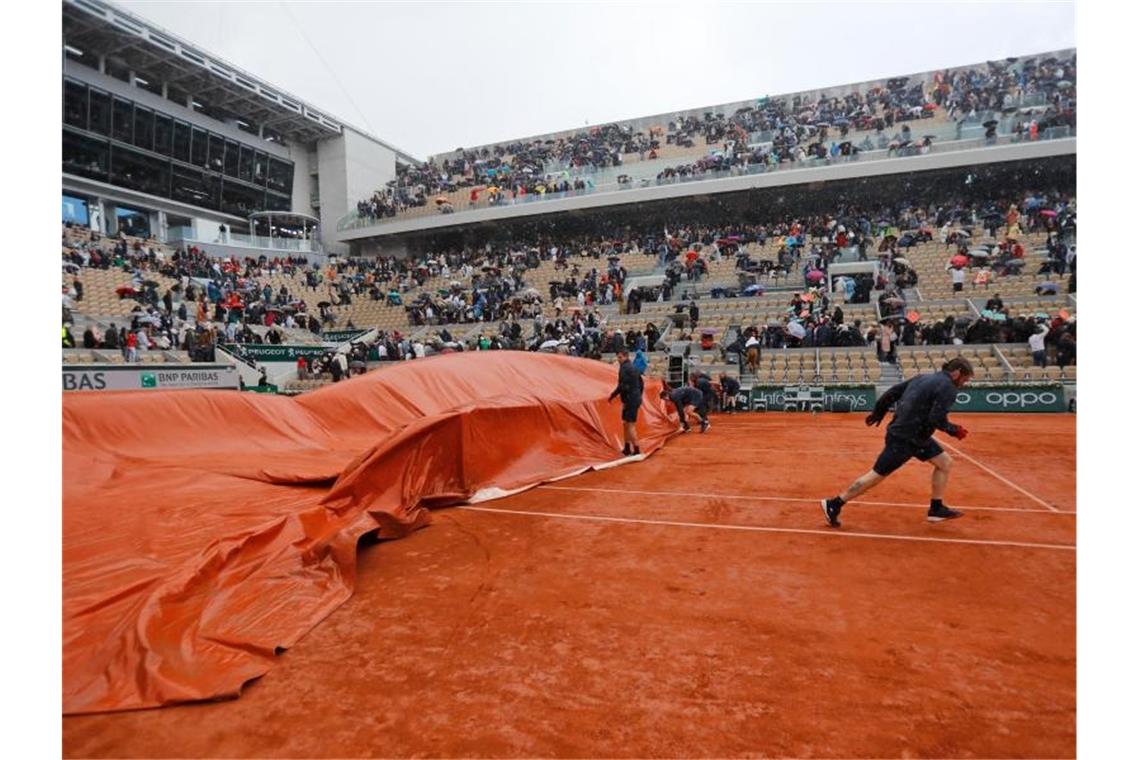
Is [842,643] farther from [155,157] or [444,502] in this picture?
[155,157]

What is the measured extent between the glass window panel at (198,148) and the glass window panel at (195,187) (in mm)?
486

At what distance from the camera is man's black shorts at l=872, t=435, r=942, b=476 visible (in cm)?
535

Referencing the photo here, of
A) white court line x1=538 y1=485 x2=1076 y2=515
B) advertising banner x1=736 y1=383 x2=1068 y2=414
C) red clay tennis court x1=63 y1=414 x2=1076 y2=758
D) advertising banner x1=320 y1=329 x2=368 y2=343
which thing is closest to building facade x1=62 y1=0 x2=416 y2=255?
advertising banner x1=320 y1=329 x2=368 y2=343

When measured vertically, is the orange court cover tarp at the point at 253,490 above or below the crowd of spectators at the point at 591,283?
below

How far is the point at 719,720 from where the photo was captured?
8.84 ft

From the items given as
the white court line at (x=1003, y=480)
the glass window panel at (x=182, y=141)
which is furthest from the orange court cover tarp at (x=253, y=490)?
the glass window panel at (x=182, y=141)

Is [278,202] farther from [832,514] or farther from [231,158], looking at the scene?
[832,514]

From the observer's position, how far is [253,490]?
5984 millimetres

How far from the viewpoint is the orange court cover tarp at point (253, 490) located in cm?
320

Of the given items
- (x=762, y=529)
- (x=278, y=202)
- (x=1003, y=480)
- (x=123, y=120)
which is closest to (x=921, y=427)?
(x=762, y=529)

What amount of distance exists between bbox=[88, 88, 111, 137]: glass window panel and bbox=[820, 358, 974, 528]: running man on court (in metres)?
37.3

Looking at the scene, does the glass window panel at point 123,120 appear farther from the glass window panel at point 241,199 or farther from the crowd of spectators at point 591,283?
the crowd of spectators at point 591,283

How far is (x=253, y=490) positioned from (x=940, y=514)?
21.4 ft

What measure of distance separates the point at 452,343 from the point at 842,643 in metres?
19.3
